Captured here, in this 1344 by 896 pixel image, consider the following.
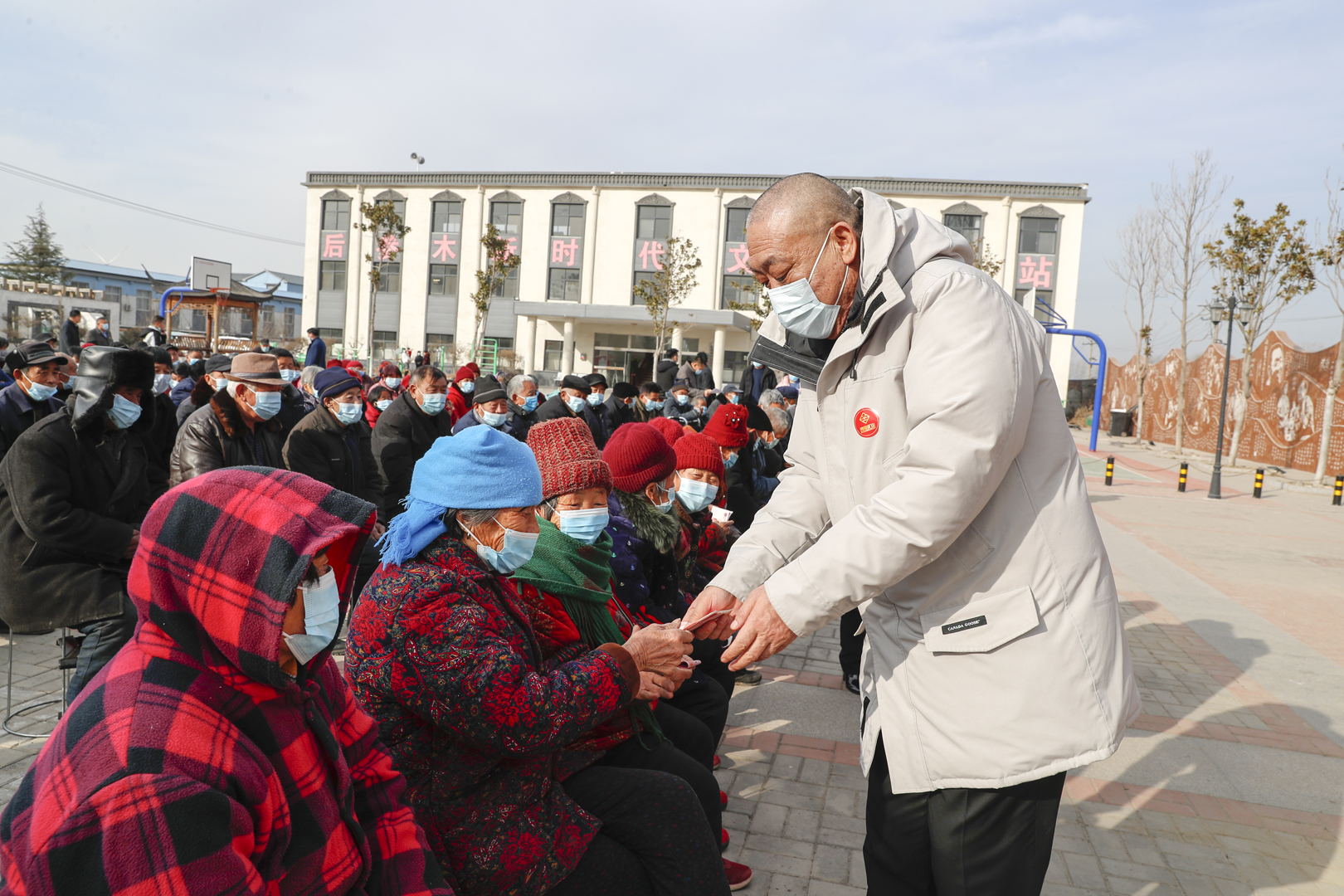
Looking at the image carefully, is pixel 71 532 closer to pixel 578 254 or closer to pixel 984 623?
pixel 984 623

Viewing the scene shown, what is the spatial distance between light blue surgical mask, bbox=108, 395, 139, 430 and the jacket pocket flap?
389 cm

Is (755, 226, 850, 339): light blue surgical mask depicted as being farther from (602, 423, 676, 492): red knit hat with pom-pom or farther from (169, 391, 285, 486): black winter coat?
(169, 391, 285, 486): black winter coat

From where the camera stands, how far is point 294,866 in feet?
4.91

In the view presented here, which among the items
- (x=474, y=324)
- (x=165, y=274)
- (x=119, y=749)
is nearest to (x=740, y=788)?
(x=119, y=749)

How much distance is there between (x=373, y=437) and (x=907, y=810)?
240 inches

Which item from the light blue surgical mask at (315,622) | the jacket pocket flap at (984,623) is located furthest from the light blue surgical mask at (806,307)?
the light blue surgical mask at (315,622)

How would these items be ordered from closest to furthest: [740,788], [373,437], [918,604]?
[918,604]
[740,788]
[373,437]

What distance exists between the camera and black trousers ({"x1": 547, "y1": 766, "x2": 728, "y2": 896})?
2234mm

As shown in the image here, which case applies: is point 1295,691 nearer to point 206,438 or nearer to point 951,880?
point 951,880

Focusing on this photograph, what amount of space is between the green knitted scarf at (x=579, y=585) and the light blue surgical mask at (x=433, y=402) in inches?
194

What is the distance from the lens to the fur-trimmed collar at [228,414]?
16.6 ft

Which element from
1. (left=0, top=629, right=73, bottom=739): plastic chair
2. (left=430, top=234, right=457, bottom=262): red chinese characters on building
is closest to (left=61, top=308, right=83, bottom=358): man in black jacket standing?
(left=0, top=629, right=73, bottom=739): plastic chair

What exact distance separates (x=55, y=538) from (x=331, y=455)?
8.15 feet

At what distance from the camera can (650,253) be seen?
41.6 meters
